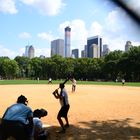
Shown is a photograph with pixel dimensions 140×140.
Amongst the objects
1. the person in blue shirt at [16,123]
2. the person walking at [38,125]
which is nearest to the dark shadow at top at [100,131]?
the person walking at [38,125]

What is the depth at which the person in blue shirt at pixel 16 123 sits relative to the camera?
6660 mm

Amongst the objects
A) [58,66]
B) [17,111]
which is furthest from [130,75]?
[17,111]

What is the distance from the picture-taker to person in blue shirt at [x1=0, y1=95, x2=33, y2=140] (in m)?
6.66

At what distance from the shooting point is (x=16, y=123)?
6.66 metres

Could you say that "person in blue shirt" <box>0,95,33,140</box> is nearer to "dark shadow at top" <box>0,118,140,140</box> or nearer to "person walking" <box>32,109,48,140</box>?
"person walking" <box>32,109,48,140</box>

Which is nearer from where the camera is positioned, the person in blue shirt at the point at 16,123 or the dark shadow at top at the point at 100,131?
the person in blue shirt at the point at 16,123

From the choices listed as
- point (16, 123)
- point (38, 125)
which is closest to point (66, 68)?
point (38, 125)

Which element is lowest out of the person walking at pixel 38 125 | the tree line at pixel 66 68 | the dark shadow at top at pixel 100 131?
the dark shadow at top at pixel 100 131

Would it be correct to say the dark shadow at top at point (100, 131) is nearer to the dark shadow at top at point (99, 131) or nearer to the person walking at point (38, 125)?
the dark shadow at top at point (99, 131)

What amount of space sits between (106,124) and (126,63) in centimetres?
8973

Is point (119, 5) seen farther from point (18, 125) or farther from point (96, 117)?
point (96, 117)

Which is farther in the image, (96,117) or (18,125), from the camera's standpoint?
(96,117)

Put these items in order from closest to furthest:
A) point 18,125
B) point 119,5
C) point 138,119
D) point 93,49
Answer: point 119,5, point 93,49, point 18,125, point 138,119

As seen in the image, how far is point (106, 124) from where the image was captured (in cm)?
1461
